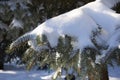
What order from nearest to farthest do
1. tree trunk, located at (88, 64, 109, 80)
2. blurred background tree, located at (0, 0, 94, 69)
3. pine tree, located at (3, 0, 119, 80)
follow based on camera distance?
pine tree, located at (3, 0, 119, 80)
tree trunk, located at (88, 64, 109, 80)
blurred background tree, located at (0, 0, 94, 69)

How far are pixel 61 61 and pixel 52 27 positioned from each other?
0.41m

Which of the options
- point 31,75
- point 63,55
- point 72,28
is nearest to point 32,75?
point 31,75

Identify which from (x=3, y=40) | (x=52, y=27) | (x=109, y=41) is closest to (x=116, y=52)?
(x=109, y=41)

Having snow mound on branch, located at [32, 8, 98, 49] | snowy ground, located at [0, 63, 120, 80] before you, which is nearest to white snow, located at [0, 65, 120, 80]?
snowy ground, located at [0, 63, 120, 80]

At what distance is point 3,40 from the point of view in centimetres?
1049

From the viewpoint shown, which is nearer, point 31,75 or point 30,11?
point 30,11

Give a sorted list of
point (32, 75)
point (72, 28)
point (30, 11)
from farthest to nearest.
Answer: point (32, 75) → point (30, 11) → point (72, 28)

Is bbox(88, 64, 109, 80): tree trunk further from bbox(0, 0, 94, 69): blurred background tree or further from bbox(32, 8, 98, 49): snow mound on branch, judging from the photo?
bbox(0, 0, 94, 69): blurred background tree

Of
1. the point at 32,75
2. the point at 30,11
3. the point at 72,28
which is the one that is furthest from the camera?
the point at 32,75

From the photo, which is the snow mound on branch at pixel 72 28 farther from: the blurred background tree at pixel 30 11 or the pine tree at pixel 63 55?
the blurred background tree at pixel 30 11

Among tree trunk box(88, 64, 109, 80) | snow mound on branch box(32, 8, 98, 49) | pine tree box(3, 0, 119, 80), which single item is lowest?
tree trunk box(88, 64, 109, 80)

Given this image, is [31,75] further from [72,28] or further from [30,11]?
[72,28]

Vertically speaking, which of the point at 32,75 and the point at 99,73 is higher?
the point at 99,73

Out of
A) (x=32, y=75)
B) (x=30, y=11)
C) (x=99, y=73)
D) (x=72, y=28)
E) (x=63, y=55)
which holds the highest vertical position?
(x=72, y=28)
